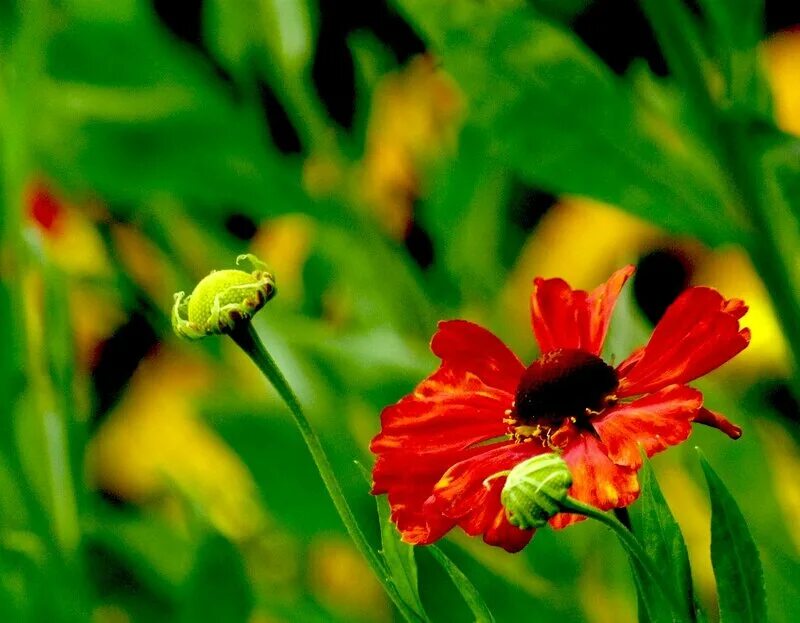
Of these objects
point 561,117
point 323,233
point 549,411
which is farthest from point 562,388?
point 323,233

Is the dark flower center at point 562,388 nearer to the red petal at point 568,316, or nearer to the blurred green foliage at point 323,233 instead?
the red petal at point 568,316

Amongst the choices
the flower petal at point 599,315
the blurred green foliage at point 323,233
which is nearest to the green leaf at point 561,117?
the blurred green foliage at point 323,233

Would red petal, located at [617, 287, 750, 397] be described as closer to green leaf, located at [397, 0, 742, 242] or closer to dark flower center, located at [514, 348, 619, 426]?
dark flower center, located at [514, 348, 619, 426]

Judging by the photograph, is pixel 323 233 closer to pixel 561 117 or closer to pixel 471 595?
pixel 561 117

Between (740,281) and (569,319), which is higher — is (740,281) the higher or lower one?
the lower one

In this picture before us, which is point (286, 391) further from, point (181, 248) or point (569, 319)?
point (181, 248)

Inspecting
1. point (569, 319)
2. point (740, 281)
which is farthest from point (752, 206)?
point (740, 281)

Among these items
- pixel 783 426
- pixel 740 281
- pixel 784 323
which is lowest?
pixel 740 281
